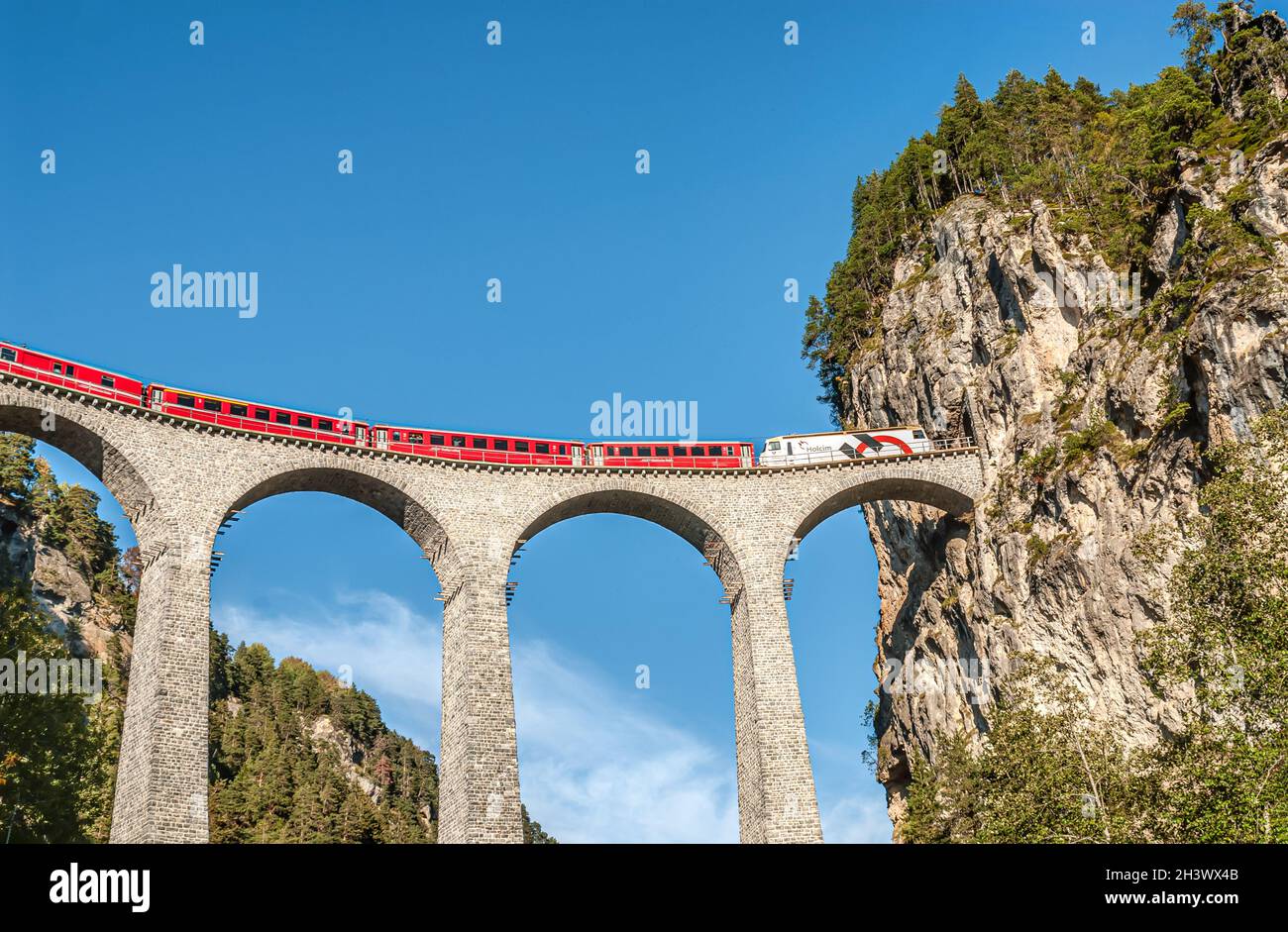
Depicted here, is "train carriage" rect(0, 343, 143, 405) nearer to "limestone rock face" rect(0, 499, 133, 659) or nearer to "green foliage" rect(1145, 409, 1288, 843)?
"limestone rock face" rect(0, 499, 133, 659)

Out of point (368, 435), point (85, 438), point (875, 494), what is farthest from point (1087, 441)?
point (85, 438)

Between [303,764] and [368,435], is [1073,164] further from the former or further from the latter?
[303,764]

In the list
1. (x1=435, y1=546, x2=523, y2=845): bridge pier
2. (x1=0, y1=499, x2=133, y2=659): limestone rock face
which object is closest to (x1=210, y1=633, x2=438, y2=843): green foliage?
(x1=0, y1=499, x2=133, y2=659): limestone rock face

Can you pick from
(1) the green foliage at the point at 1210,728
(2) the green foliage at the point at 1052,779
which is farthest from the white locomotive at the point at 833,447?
(1) the green foliage at the point at 1210,728

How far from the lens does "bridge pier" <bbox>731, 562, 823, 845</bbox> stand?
4469cm

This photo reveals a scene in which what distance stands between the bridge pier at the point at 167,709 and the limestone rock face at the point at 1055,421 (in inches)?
1255

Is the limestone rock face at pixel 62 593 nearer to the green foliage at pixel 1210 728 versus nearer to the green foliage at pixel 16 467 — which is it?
the green foliage at pixel 16 467

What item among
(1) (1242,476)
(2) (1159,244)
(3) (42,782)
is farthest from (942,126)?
(3) (42,782)

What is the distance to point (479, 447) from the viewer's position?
50.5 meters

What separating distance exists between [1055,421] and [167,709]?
129 ft

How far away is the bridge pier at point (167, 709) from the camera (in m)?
37.5

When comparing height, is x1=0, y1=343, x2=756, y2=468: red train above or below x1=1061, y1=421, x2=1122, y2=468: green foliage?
above

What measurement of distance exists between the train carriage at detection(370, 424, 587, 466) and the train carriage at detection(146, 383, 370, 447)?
3.81 ft

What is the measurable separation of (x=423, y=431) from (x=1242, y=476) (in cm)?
3251
